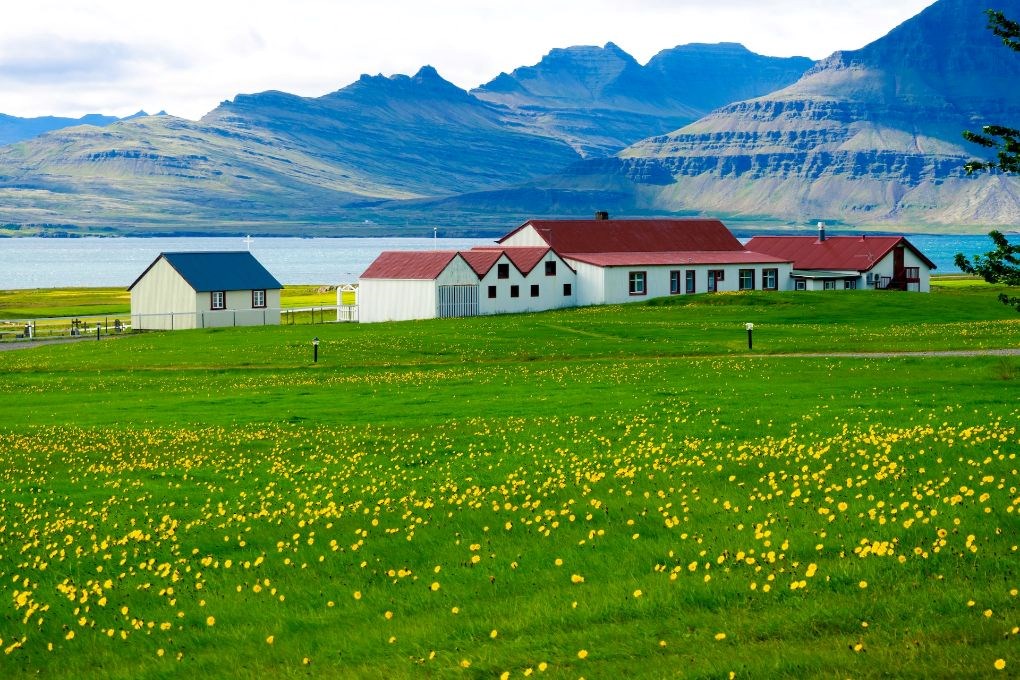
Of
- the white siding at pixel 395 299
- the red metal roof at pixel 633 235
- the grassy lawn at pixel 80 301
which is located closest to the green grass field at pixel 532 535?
the white siding at pixel 395 299

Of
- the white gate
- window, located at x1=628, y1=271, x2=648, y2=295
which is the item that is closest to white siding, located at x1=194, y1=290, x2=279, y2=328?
the white gate

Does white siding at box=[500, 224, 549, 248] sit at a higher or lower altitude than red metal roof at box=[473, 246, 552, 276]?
higher

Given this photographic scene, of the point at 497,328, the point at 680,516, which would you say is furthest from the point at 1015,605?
the point at 497,328

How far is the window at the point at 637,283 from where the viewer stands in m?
108

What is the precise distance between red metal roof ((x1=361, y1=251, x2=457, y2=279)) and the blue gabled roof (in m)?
9.30

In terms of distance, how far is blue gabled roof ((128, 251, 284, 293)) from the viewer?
100 meters

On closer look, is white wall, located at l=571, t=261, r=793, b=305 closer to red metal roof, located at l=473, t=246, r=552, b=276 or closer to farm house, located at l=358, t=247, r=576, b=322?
farm house, located at l=358, t=247, r=576, b=322

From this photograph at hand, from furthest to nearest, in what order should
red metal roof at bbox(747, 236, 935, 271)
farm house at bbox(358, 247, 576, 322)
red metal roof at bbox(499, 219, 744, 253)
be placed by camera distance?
red metal roof at bbox(747, 236, 935, 271)
red metal roof at bbox(499, 219, 744, 253)
farm house at bbox(358, 247, 576, 322)

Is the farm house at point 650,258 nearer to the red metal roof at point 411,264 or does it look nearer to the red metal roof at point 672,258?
the red metal roof at point 672,258

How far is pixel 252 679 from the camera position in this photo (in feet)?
46.2

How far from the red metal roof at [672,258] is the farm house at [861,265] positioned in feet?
12.4

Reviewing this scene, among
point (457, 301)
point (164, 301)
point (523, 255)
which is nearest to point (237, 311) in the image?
point (164, 301)

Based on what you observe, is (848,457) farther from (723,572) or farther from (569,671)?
(569,671)

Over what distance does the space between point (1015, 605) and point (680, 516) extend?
6.22m
